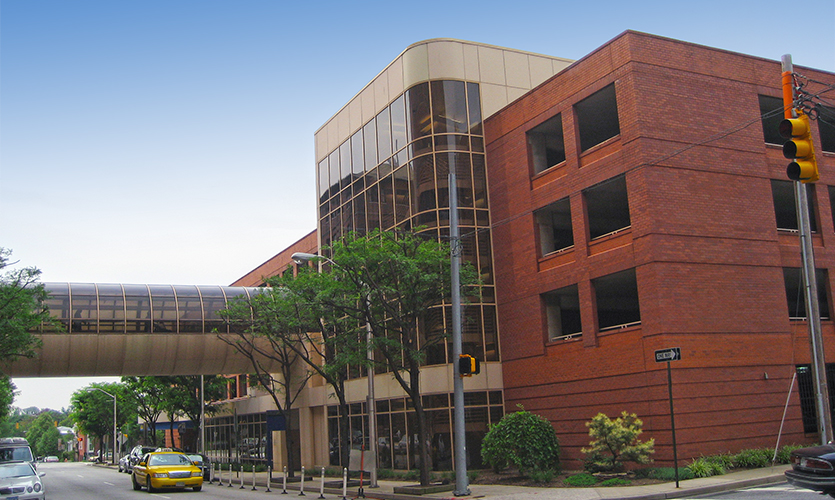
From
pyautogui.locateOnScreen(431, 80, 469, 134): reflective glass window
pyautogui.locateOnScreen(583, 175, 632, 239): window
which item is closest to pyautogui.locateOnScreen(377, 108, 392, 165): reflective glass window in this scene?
pyautogui.locateOnScreen(431, 80, 469, 134): reflective glass window

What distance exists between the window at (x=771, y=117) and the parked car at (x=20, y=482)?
25.4 metres

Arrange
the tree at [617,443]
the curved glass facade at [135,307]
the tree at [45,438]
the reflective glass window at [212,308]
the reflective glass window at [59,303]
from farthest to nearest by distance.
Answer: the tree at [45,438]
the reflective glass window at [212,308]
the curved glass facade at [135,307]
the reflective glass window at [59,303]
the tree at [617,443]

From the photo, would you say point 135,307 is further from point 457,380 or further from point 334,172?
point 457,380

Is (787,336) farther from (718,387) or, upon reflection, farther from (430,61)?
(430,61)

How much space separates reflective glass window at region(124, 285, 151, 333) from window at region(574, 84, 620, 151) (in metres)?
23.3

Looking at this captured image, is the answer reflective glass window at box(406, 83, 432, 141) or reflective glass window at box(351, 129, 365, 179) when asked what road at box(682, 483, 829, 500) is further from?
reflective glass window at box(351, 129, 365, 179)

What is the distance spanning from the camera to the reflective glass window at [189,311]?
39.4 metres

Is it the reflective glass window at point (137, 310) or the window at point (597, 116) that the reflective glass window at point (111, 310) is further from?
the window at point (597, 116)

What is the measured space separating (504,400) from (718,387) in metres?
9.04

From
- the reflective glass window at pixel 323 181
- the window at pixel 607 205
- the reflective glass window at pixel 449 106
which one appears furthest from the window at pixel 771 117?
the reflective glass window at pixel 323 181

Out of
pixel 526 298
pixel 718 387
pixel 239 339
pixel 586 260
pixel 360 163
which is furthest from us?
pixel 239 339

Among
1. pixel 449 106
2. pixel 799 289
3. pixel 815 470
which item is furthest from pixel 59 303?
pixel 815 470

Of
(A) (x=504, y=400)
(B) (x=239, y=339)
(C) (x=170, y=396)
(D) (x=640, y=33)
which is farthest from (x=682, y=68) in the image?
(C) (x=170, y=396)

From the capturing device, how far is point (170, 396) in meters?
53.3
